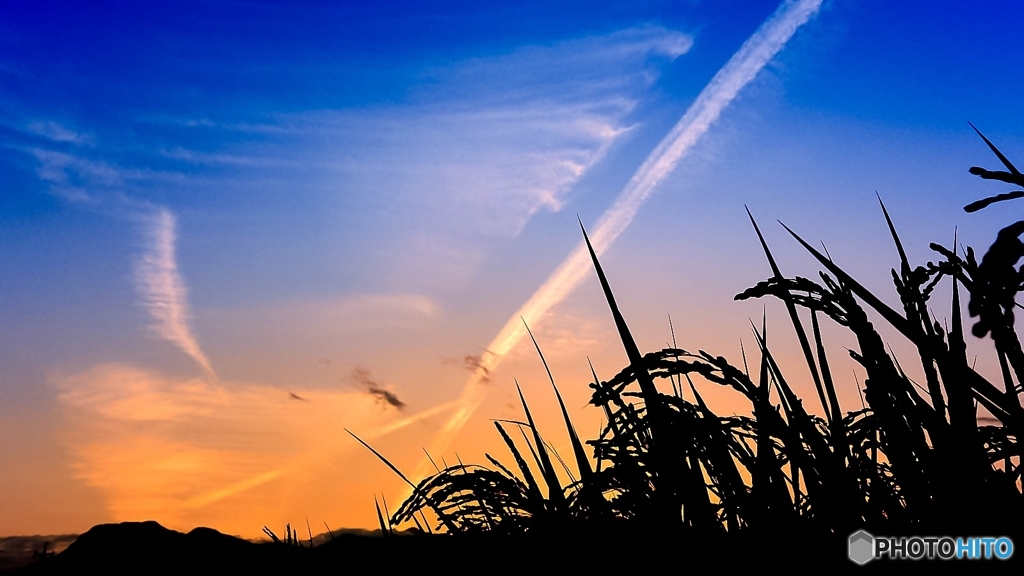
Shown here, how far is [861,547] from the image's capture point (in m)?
2.26

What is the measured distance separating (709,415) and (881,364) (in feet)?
2.13

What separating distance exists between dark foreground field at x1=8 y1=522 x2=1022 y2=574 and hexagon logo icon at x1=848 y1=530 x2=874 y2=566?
0.03 meters

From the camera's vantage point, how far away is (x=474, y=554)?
8.41ft

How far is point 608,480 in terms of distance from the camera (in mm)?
2891

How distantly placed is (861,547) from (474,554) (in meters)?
1.20

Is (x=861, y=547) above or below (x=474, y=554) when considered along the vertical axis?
below

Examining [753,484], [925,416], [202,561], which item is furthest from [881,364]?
[202,561]

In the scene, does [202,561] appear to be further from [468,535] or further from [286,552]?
[468,535]

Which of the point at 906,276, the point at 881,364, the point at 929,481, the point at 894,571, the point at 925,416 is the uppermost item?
the point at 906,276

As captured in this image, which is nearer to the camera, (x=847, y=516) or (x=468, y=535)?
(x=847, y=516)

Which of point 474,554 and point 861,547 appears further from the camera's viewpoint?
point 474,554

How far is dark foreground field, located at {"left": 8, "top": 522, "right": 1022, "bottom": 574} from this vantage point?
2.13 m

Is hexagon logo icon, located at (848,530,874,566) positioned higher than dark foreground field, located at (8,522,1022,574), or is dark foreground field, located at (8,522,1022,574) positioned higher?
dark foreground field, located at (8,522,1022,574)

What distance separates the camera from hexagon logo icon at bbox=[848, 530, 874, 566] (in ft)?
6.99
